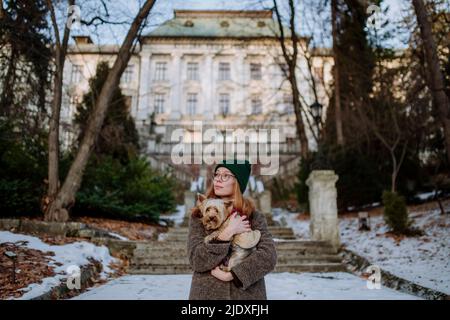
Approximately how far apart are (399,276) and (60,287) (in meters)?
4.94

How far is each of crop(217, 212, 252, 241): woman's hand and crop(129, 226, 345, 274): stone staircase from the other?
485 cm

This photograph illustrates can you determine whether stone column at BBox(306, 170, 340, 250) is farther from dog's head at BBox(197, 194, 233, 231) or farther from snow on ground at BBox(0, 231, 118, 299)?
dog's head at BBox(197, 194, 233, 231)

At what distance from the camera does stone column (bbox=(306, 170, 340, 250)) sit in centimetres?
826

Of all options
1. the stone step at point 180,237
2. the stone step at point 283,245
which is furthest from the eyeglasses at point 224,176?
the stone step at point 180,237

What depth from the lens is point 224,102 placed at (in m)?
38.5

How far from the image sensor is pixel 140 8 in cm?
884

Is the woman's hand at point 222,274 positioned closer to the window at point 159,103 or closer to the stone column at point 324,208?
the stone column at point 324,208

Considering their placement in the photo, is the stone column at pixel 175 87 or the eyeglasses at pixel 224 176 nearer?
the eyeglasses at pixel 224 176

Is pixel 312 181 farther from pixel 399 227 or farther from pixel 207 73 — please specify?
pixel 207 73

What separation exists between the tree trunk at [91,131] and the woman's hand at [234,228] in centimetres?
643

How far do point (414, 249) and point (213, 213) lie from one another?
6.37m

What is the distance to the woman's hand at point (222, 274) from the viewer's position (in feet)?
7.02

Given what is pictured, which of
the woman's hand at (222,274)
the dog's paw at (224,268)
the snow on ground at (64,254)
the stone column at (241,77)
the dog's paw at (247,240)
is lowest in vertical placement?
the snow on ground at (64,254)
